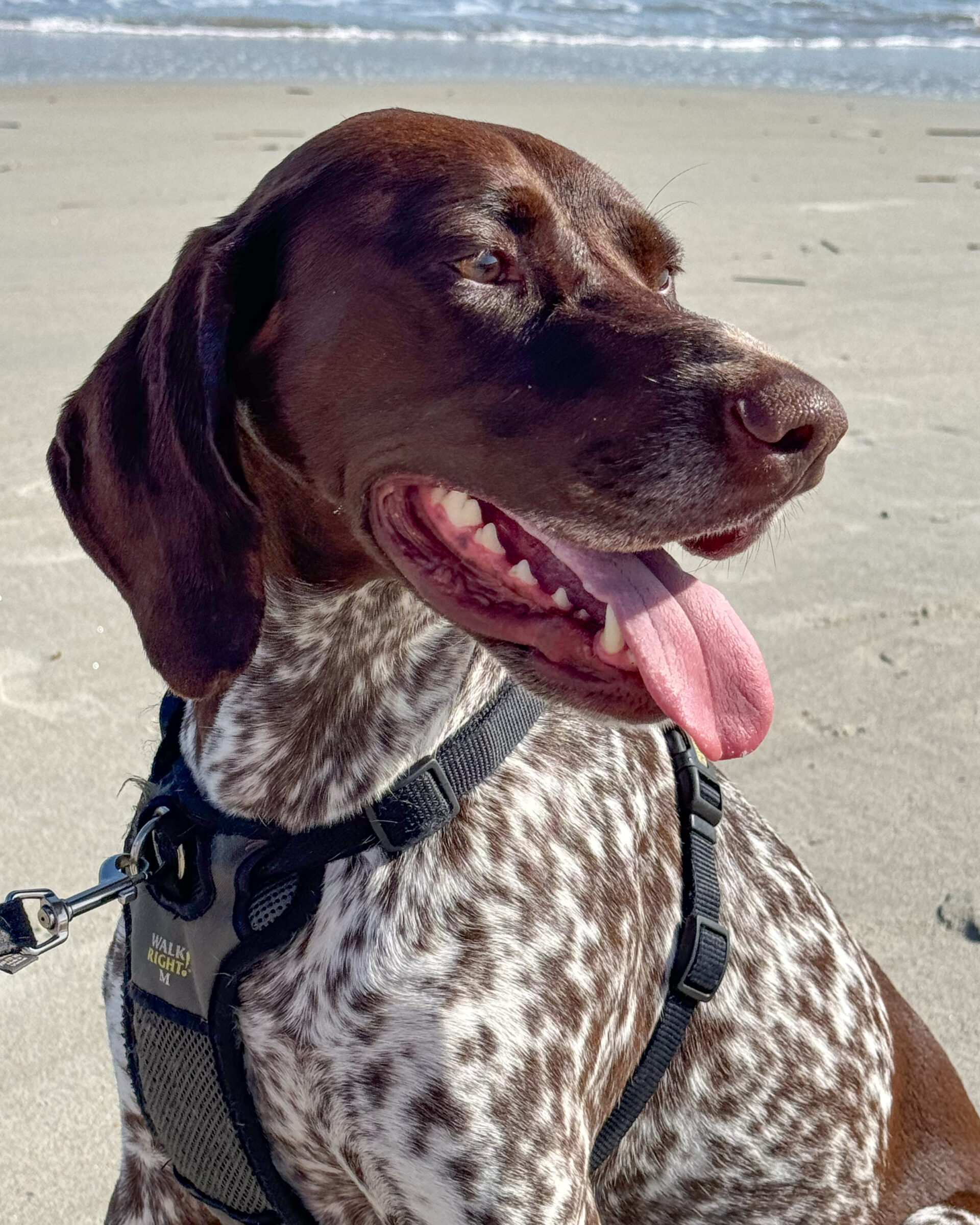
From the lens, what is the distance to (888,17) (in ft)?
67.7

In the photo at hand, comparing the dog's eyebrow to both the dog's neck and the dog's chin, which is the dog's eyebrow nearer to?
the dog's chin

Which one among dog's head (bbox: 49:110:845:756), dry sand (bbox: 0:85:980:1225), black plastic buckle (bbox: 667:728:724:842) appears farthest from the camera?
dry sand (bbox: 0:85:980:1225)

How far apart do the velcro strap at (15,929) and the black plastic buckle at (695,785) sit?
1062mm

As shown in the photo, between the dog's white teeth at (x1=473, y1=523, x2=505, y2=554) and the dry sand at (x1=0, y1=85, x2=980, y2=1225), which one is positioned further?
the dry sand at (x1=0, y1=85, x2=980, y2=1225)

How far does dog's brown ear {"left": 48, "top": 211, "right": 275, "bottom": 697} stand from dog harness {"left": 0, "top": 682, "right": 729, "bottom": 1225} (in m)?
0.26

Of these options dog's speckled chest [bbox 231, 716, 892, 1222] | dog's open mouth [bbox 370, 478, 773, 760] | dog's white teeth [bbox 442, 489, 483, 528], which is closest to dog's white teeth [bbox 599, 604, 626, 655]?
dog's open mouth [bbox 370, 478, 773, 760]

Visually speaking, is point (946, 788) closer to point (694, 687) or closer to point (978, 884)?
point (978, 884)

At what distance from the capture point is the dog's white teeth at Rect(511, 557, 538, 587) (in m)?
2.22

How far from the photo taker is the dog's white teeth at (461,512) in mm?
2252

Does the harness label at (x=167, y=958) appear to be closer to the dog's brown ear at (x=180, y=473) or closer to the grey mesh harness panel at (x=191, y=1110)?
the grey mesh harness panel at (x=191, y=1110)

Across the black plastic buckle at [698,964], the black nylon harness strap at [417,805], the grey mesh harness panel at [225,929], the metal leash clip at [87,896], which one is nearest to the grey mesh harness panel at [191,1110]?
the grey mesh harness panel at [225,929]

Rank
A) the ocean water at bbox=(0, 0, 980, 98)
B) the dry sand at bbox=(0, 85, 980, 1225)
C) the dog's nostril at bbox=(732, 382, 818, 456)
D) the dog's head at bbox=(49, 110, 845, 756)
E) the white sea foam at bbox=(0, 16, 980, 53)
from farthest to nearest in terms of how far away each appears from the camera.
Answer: the white sea foam at bbox=(0, 16, 980, 53), the ocean water at bbox=(0, 0, 980, 98), the dry sand at bbox=(0, 85, 980, 1225), the dog's head at bbox=(49, 110, 845, 756), the dog's nostril at bbox=(732, 382, 818, 456)

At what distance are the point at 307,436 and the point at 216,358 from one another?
0.56 feet

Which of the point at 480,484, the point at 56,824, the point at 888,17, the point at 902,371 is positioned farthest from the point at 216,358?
the point at 888,17
